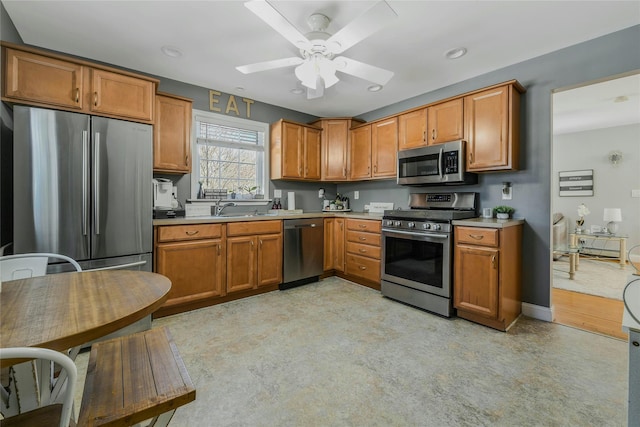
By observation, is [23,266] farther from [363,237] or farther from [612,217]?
[612,217]

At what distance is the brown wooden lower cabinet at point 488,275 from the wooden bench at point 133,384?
2.50 metres

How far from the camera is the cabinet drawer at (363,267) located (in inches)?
138

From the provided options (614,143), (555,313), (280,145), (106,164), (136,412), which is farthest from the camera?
(614,143)

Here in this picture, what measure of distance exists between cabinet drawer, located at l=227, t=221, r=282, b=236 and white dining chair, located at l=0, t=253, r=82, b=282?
1.59 metres

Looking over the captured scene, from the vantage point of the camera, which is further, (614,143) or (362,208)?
(614,143)

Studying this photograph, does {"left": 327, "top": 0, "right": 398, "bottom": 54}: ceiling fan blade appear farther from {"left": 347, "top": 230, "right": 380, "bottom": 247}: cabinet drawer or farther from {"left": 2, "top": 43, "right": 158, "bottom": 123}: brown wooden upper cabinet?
{"left": 347, "top": 230, "right": 380, "bottom": 247}: cabinet drawer

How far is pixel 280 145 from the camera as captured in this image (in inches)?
156

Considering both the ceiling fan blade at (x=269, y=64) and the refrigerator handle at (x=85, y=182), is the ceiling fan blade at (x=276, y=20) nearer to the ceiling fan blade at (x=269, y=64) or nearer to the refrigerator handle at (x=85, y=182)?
the ceiling fan blade at (x=269, y=64)

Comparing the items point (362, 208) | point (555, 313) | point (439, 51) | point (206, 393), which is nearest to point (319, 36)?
point (439, 51)

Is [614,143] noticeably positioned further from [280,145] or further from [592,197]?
[280,145]

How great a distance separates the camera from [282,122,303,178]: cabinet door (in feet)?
13.0

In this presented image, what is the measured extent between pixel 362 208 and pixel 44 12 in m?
4.02

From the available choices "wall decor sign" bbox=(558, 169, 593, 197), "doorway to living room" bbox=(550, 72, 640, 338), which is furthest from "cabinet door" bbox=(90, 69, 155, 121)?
"wall decor sign" bbox=(558, 169, 593, 197)

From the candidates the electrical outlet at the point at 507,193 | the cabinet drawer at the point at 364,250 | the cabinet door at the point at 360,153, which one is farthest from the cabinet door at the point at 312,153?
the electrical outlet at the point at 507,193
